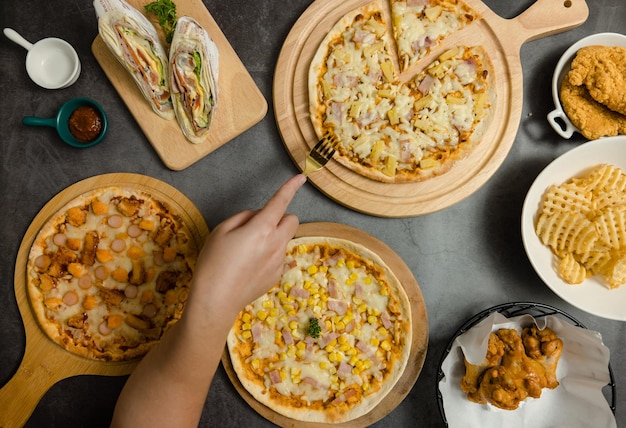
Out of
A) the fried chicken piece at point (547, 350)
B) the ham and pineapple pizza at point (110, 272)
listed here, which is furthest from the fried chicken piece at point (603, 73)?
the ham and pineapple pizza at point (110, 272)

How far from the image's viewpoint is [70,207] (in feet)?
10.8

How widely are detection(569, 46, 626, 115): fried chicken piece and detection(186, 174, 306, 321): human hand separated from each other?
2089 mm

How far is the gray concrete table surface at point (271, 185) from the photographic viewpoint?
3.40 meters

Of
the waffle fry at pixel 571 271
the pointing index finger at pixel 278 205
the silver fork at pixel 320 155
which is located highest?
the pointing index finger at pixel 278 205

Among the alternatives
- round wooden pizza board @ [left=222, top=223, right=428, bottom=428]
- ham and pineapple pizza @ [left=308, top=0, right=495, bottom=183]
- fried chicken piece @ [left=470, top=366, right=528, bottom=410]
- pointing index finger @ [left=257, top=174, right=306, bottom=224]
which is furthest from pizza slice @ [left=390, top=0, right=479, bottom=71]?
fried chicken piece @ [left=470, top=366, right=528, bottom=410]

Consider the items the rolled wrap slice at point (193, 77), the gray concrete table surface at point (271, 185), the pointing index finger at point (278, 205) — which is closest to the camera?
the pointing index finger at point (278, 205)

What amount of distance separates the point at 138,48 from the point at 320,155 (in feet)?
4.31

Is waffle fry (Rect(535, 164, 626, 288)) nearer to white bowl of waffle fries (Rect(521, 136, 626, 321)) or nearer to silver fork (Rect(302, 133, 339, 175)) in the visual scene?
white bowl of waffle fries (Rect(521, 136, 626, 321))

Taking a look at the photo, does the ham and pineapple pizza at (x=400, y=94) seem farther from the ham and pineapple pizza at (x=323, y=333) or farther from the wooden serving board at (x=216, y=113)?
the ham and pineapple pizza at (x=323, y=333)

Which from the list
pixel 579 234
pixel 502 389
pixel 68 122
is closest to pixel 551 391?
pixel 502 389

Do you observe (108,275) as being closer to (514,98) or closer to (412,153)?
(412,153)

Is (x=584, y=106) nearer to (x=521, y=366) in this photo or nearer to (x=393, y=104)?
(x=393, y=104)

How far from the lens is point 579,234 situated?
3098 millimetres

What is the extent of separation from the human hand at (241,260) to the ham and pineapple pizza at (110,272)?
0.96 metres
